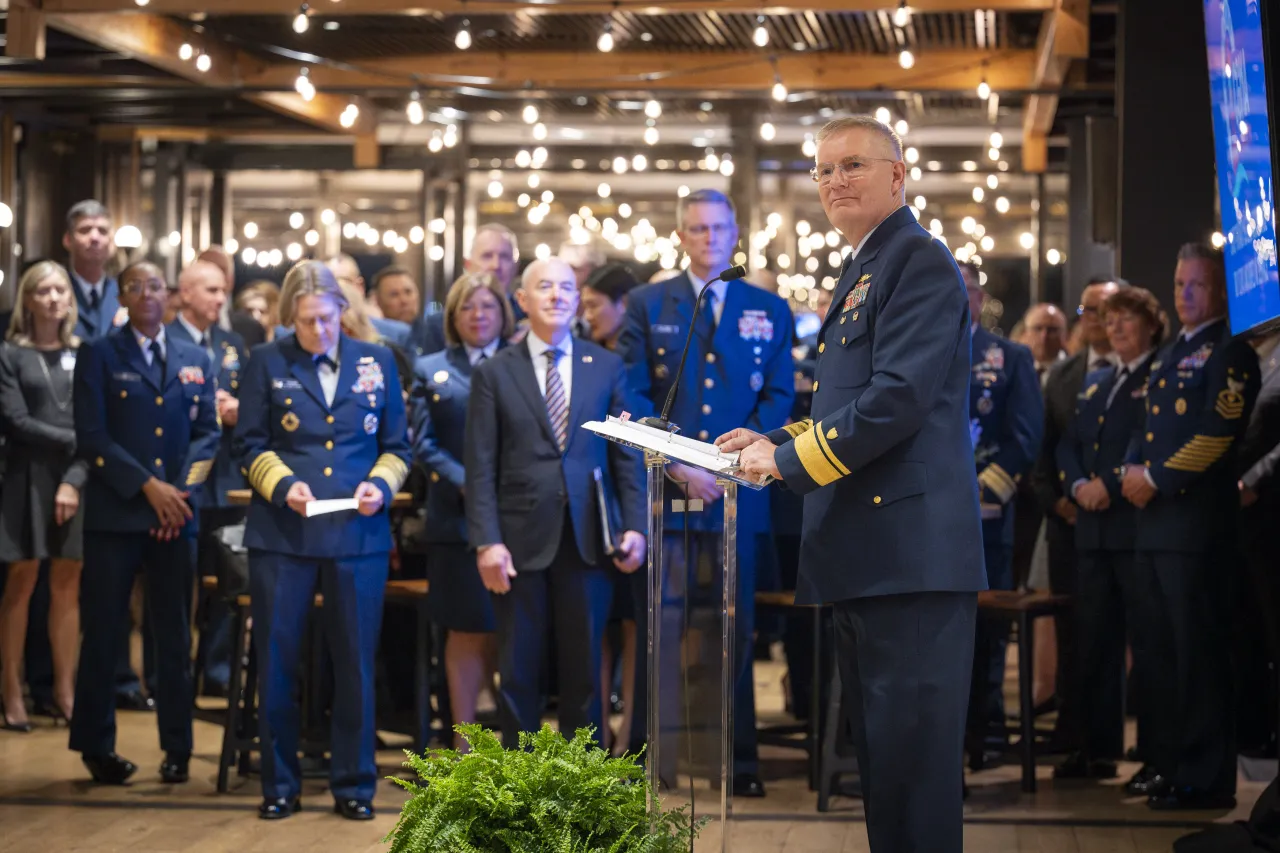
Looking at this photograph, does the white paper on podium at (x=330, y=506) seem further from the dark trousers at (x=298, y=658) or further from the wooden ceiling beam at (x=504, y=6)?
the wooden ceiling beam at (x=504, y=6)

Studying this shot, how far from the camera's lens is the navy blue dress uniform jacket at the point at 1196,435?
473 centimetres

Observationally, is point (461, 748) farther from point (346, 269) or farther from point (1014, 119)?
point (1014, 119)

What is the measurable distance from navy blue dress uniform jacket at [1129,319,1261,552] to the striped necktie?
6.02 feet

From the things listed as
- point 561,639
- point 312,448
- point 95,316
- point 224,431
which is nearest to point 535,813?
point 561,639

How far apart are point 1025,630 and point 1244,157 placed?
1.71 metres

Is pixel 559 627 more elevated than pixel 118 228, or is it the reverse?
pixel 118 228

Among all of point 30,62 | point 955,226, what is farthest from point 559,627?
point 955,226

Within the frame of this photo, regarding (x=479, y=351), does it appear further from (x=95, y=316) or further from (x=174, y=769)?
(x=95, y=316)

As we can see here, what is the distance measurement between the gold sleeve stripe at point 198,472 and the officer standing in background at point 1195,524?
122 inches

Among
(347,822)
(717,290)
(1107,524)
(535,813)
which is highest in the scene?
(717,290)

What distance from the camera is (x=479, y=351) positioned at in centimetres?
539

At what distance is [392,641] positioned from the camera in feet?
18.8

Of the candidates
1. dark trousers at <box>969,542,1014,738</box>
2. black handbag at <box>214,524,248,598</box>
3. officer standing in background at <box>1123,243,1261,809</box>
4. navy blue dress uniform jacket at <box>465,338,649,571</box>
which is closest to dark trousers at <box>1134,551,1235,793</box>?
officer standing in background at <box>1123,243,1261,809</box>

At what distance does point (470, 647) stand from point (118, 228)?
6167 mm
